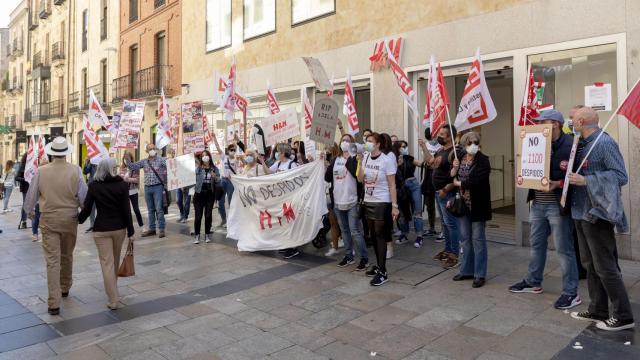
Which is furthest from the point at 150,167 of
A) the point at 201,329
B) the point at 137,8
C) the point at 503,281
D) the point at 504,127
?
the point at 137,8

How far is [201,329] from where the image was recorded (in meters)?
4.84

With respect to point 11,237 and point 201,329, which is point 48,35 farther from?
point 201,329

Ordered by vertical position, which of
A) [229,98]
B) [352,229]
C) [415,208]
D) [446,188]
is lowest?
[352,229]

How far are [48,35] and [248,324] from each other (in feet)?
117

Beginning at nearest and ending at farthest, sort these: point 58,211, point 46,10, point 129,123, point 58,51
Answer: point 58,211 → point 129,123 → point 58,51 → point 46,10

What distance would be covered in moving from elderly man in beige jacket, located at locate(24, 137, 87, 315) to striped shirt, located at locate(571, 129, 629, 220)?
5.53 metres

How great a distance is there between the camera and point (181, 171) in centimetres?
950

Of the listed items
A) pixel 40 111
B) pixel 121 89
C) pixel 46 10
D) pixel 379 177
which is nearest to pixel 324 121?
pixel 379 177

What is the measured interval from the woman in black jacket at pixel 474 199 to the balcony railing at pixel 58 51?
101ft

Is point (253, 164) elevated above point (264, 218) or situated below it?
above

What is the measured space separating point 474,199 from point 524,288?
1.16 m

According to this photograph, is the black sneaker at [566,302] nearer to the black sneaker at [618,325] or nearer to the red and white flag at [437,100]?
the black sneaker at [618,325]

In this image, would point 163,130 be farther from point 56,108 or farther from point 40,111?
point 40,111

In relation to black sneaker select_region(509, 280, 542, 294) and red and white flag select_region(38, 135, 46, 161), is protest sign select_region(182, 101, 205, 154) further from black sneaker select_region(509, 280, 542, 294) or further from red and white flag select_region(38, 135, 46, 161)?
black sneaker select_region(509, 280, 542, 294)
